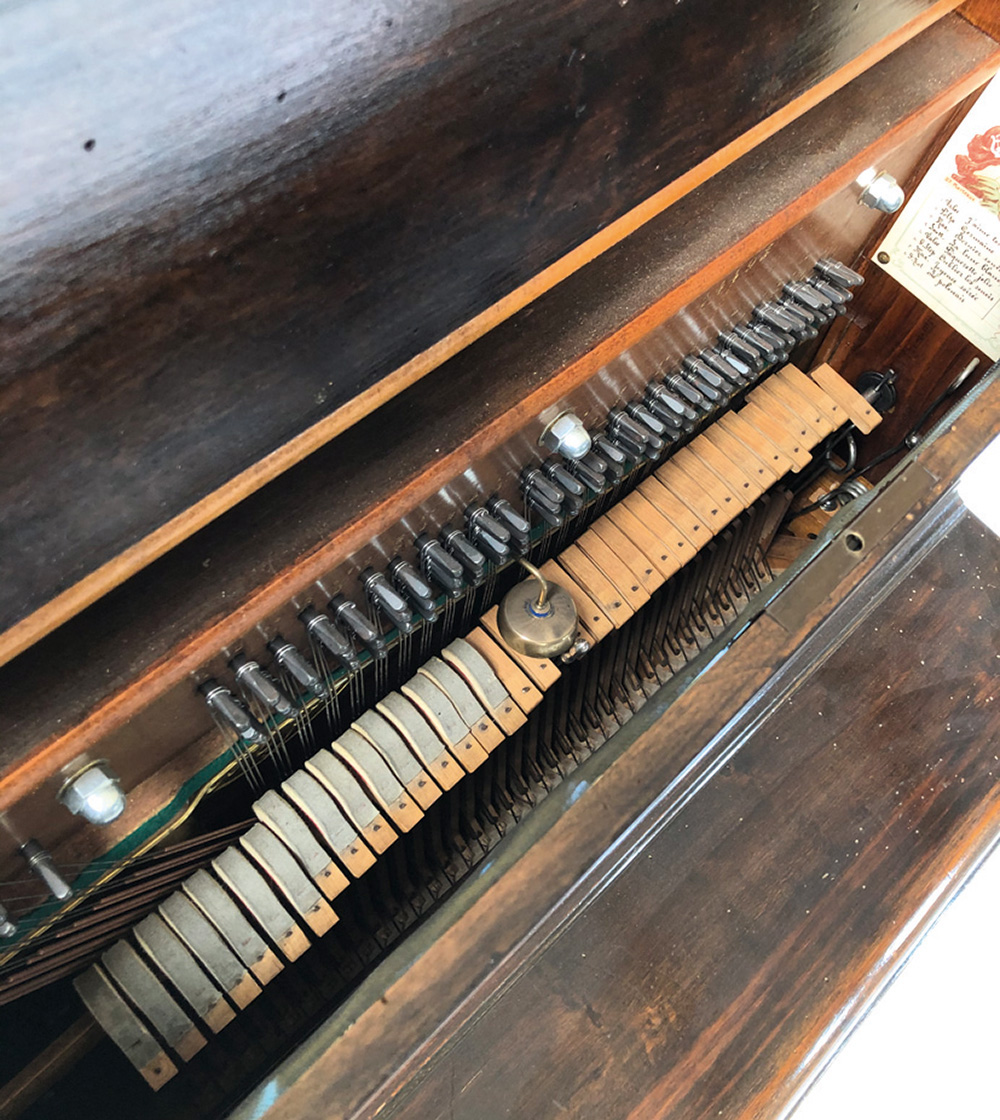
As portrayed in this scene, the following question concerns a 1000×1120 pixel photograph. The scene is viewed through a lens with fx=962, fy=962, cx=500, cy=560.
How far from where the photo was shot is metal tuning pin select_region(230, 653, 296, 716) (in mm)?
1315

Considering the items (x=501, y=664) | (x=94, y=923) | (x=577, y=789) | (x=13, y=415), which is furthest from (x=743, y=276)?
(x=94, y=923)

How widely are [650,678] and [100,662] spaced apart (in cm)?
145

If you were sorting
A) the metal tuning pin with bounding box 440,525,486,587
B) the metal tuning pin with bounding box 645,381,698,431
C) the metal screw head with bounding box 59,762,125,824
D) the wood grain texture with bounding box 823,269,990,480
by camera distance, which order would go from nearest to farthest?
the metal screw head with bounding box 59,762,125,824 < the metal tuning pin with bounding box 440,525,486,587 < the metal tuning pin with bounding box 645,381,698,431 < the wood grain texture with bounding box 823,269,990,480

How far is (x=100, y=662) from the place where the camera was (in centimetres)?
115

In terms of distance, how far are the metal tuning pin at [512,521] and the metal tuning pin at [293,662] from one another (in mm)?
392

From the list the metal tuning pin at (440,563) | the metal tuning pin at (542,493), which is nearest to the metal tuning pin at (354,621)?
the metal tuning pin at (440,563)

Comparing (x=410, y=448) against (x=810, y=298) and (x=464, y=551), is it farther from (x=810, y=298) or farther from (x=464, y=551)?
(x=810, y=298)

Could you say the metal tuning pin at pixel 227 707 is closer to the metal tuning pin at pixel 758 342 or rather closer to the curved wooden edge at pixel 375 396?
the curved wooden edge at pixel 375 396

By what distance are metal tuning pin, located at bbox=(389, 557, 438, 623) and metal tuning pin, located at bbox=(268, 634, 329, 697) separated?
189 millimetres

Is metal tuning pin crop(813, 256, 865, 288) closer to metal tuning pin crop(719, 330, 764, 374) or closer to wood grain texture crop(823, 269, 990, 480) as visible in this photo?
metal tuning pin crop(719, 330, 764, 374)

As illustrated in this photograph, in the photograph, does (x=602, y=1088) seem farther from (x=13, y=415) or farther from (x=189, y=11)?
(x=189, y=11)

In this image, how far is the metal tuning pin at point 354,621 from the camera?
140 centimetres

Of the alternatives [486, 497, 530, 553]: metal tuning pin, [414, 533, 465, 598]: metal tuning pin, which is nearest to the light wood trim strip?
[486, 497, 530, 553]: metal tuning pin

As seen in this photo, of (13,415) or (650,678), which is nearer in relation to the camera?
(13,415)
